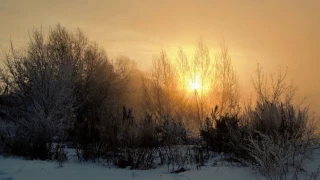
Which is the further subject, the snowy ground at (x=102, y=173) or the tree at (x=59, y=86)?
the tree at (x=59, y=86)

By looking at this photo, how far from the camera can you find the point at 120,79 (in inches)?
1471

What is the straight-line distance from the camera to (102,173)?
7.30 meters

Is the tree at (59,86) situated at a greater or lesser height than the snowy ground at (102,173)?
greater

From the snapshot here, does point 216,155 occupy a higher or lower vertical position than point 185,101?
lower

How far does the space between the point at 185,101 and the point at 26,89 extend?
1305 centimetres

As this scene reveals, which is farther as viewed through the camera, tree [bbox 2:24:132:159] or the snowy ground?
tree [bbox 2:24:132:159]

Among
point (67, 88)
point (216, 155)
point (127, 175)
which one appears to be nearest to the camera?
point (127, 175)

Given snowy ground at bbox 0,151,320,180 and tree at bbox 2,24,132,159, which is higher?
tree at bbox 2,24,132,159

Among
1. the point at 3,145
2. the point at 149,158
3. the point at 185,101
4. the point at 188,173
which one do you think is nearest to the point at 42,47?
the point at 185,101

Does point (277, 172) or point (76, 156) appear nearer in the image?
point (277, 172)

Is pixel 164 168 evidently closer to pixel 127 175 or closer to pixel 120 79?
pixel 127 175

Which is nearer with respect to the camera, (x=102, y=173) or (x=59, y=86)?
(x=102, y=173)

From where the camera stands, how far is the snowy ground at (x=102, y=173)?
670 centimetres

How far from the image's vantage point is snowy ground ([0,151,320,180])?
670 centimetres
